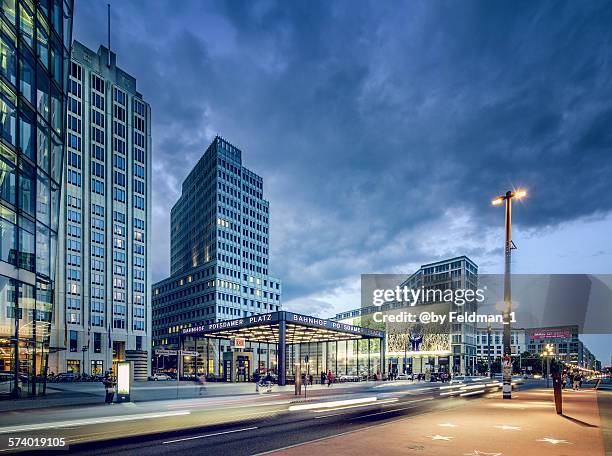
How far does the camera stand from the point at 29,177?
101 ft

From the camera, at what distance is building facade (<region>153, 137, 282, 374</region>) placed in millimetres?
123562

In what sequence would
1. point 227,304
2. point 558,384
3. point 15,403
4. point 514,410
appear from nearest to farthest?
point 558,384
point 514,410
point 15,403
point 227,304

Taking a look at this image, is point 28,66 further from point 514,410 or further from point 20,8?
point 514,410

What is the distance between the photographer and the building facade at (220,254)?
123562 millimetres

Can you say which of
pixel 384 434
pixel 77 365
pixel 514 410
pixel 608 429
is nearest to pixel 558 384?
pixel 514 410

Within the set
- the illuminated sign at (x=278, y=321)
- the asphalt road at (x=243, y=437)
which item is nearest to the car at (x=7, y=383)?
the asphalt road at (x=243, y=437)

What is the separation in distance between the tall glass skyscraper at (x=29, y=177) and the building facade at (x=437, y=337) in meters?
76.5

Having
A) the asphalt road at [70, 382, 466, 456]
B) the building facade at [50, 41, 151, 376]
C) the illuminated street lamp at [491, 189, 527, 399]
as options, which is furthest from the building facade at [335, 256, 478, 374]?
the asphalt road at [70, 382, 466, 456]

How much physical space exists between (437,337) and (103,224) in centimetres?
7701

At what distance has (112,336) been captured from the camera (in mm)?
83875

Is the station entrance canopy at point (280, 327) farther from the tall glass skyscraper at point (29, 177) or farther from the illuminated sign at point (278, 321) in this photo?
the tall glass skyscraper at point (29, 177)

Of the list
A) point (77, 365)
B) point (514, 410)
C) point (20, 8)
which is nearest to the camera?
point (514, 410)

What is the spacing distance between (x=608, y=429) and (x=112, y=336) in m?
83.2

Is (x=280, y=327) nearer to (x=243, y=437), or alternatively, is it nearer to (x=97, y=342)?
(x=243, y=437)
